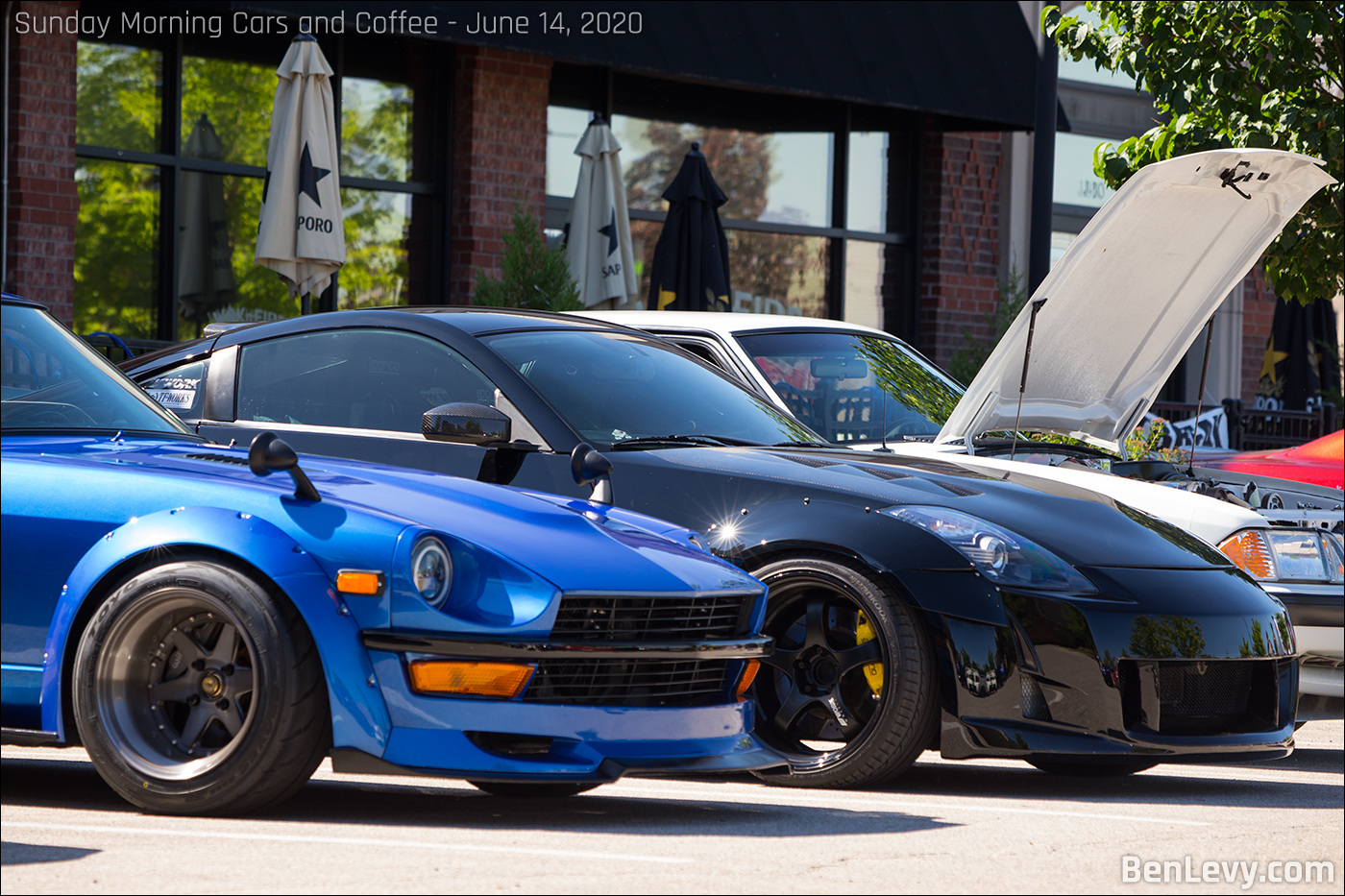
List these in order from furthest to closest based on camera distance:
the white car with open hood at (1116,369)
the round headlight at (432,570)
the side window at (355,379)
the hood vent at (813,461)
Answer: the white car with open hood at (1116,369) < the side window at (355,379) < the hood vent at (813,461) < the round headlight at (432,570)

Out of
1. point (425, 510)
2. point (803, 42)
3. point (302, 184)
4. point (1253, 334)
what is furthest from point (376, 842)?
point (1253, 334)

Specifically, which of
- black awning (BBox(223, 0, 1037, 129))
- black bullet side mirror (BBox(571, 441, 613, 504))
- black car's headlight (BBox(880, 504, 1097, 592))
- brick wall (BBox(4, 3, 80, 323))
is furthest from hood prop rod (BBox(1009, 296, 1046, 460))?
brick wall (BBox(4, 3, 80, 323))

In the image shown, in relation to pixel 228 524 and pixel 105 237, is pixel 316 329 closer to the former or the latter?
pixel 228 524

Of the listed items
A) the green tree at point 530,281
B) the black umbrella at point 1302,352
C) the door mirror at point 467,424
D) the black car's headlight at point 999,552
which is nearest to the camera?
the black car's headlight at point 999,552

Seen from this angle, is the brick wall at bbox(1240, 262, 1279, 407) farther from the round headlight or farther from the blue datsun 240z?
the round headlight

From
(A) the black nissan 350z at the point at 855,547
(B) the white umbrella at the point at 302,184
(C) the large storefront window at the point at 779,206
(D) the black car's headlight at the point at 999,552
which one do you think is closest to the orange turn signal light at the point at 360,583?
(A) the black nissan 350z at the point at 855,547

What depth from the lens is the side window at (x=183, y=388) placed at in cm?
698

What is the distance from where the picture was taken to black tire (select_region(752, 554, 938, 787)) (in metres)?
5.80

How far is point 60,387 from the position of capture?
572 cm

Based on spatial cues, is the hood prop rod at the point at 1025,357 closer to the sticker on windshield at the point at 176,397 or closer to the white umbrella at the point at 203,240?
the sticker on windshield at the point at 176,397

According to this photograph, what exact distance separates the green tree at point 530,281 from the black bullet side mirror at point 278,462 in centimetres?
859

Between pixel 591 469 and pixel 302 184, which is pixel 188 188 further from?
pixel 591 469

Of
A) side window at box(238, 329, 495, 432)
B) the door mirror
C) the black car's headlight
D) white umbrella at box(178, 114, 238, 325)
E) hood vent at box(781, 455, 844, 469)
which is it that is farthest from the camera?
white umbrella at box(178, 114, 238, 325)

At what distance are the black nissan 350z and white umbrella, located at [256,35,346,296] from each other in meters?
5.44
